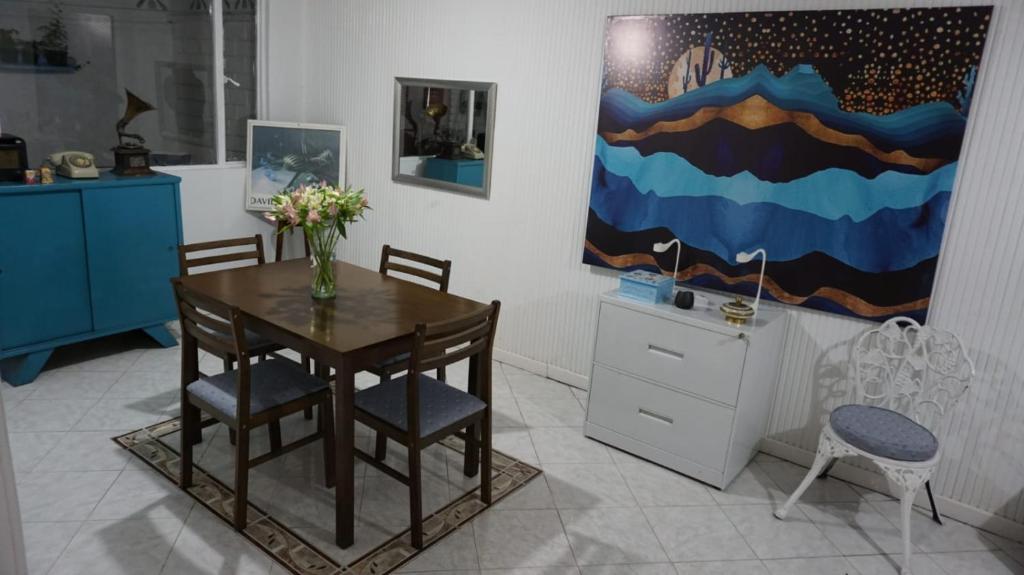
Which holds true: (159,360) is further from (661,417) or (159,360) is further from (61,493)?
(661,417)

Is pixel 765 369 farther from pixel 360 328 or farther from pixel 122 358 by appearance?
pixel 122 358

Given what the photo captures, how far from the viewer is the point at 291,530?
2.52 m

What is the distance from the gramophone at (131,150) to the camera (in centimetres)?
390

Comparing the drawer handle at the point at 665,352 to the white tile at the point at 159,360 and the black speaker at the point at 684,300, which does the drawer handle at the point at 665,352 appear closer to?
the black speaker at the point at 684,300

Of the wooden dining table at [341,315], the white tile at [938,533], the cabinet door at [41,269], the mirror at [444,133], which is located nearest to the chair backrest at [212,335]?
the wooden dining table at [341,315]

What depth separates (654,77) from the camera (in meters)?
3.34

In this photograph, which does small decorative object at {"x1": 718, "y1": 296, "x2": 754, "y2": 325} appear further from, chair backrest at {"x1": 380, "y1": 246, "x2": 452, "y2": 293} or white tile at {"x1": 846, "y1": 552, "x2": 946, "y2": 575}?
chair backrest at {"x1": 380, "y1": 246, "x2": 452, "y2": 293}

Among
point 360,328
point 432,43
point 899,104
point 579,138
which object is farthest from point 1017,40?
point 432,43

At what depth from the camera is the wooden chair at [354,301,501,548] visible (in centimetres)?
234

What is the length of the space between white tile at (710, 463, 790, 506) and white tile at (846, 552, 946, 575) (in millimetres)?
408

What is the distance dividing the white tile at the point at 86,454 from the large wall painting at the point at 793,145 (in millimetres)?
2529

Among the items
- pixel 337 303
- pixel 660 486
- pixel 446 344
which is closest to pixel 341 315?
pixel 337 303

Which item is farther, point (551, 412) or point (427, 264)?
point (551, 412)

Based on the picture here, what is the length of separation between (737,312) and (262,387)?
1.95 metres
